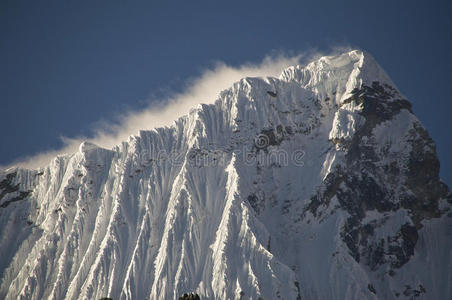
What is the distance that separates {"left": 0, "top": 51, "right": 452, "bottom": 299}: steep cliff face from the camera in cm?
15550

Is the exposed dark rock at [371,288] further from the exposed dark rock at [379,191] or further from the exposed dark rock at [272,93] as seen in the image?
the exposed dark rock at [272,93]

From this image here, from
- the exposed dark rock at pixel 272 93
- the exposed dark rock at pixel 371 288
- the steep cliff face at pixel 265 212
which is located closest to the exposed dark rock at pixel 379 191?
the steep cliff face at pixel 265 212

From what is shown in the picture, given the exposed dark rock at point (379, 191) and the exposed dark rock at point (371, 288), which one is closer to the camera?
the exposed dark rock at point (371, 288)

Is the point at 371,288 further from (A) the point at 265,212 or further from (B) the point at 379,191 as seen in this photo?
(A) the point at 265,212

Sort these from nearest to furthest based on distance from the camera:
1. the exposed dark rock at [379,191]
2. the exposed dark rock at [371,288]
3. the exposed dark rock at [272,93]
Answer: the exposed dark rock at [371,288]
the exposed dark rock at [379,191]
the exposed dark rock at [272,93]

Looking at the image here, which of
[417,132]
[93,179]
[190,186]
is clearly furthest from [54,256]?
[417,132]

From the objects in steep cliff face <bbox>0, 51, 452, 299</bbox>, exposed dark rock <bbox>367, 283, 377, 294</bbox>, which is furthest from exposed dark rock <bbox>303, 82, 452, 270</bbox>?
exposed dark rock <bbox>367, 283, 377, 294</bbox>

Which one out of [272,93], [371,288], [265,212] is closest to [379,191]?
[371,288]

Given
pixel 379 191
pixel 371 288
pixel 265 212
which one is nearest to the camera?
pixel 371 288

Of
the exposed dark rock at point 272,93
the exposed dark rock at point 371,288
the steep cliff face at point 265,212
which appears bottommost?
the exposed dark rock at point 371,288

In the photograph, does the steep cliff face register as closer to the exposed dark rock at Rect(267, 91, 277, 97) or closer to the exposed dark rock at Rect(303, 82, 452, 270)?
the exposed dark rock at Rect(303, 82, 452, 270)

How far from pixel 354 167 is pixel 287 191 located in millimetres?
20792

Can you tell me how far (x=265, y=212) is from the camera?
175m

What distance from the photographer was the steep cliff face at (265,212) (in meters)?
156
